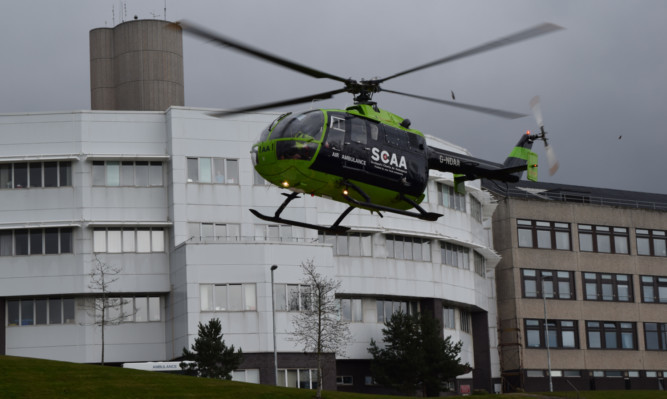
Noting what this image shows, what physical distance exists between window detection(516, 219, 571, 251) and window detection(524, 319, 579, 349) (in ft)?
19.9

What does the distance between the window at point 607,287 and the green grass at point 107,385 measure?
3974cm

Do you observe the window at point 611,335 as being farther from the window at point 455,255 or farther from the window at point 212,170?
the window at point 212,170

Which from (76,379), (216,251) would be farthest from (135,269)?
(76,379)

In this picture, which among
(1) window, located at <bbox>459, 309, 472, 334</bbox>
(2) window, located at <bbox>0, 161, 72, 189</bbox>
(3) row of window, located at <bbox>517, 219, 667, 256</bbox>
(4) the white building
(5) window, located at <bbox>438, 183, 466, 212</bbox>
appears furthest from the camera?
(3) row of window, located at <bbox>517, 219, 667, 256</bbox>

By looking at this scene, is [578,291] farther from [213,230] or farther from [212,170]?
[212,170]

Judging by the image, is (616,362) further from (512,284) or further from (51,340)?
(51,340)

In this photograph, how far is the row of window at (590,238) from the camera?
90.3 meters

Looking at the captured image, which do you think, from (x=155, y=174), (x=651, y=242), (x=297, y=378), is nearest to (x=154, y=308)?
(x=155, y=174)

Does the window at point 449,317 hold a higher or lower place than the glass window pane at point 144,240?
lower

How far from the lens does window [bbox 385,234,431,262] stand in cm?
7588

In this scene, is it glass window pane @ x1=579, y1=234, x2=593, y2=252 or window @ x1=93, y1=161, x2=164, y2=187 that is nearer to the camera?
window @ x1=93, y1=161, x2=164, y2=187

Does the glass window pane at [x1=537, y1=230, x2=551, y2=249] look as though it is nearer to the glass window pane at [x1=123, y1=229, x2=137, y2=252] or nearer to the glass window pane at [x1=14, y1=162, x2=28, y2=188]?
the glass window pane at [x1=123, y1=229, x2=137, y2=252]

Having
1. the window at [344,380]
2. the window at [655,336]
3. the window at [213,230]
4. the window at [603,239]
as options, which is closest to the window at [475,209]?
the window at [603,239]

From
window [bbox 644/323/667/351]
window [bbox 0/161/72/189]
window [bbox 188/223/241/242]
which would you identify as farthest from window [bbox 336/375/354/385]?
window [bbox 644/323/667/351]
